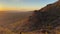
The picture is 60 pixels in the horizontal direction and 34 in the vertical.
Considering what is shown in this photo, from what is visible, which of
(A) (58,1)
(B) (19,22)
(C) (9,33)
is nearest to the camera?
(C) (9,33)

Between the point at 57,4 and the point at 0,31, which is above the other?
the point at 57,4

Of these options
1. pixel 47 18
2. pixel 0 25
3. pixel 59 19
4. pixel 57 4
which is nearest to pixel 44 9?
pixel 57 4

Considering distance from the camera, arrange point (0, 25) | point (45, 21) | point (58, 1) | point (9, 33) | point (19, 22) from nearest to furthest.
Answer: point (9, 33), point (0, 25), point (45, 21), point (19, 22), point (58, 1)

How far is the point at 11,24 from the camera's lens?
15.8 m

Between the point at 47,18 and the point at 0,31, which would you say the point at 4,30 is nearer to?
the point at 0,31

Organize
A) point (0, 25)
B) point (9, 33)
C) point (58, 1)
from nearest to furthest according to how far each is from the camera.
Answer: point (9, 33) → point (0, 25) → point (58, 1)

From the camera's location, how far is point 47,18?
52.4 feet

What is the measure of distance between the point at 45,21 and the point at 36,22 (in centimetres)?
87

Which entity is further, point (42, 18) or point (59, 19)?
point (42, 18)

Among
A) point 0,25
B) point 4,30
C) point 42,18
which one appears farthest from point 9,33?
point 42,18

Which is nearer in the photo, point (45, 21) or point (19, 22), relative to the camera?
point (45, 21)

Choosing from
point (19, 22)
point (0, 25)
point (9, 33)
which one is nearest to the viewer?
point (9, 33)

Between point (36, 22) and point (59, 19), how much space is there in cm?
210

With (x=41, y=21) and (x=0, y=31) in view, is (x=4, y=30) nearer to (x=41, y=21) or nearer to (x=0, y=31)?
(x=0, y=31)
